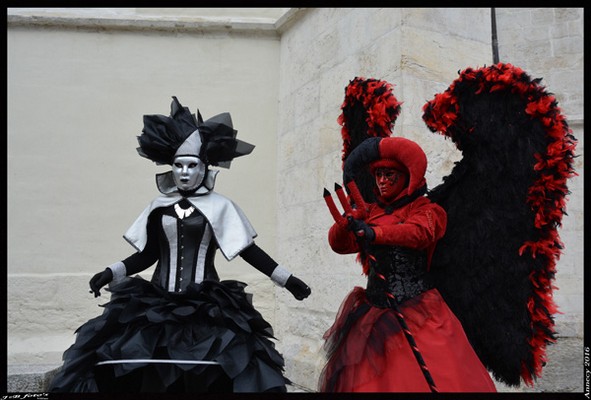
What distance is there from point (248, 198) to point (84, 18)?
8.67 feet

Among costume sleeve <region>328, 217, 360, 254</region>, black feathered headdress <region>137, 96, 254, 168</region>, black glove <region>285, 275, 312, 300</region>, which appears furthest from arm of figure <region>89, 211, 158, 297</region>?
costume sleeve <region>328, 217, 360, 254</region>

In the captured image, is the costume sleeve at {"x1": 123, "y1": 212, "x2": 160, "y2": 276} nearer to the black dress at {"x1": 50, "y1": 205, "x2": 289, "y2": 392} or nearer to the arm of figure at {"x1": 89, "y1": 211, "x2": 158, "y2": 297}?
the arm of figure at {"x1": 89, "y1": 211, "x2": 158, "y2": 297}

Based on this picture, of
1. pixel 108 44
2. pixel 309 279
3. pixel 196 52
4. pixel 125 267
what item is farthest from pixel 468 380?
pixel 108 44

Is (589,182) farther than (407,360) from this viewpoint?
Yes

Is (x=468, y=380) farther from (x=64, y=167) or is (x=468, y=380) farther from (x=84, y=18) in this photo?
(x=84, y=18)

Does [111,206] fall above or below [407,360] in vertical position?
above

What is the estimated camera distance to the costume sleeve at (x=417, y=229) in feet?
7.25

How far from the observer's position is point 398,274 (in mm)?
2416

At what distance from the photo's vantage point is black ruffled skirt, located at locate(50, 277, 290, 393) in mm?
2176

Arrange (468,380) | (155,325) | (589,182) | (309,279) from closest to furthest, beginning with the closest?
(468,380) < (155,325) < (589,182) < (309,279)

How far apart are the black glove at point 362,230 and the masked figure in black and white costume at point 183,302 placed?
471 mm

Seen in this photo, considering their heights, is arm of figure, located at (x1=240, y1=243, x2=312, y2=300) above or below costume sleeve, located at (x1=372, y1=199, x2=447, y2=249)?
below

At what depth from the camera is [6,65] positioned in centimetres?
541

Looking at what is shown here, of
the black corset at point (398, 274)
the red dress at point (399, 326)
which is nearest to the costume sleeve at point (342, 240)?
the red dress at point (399, 326)
